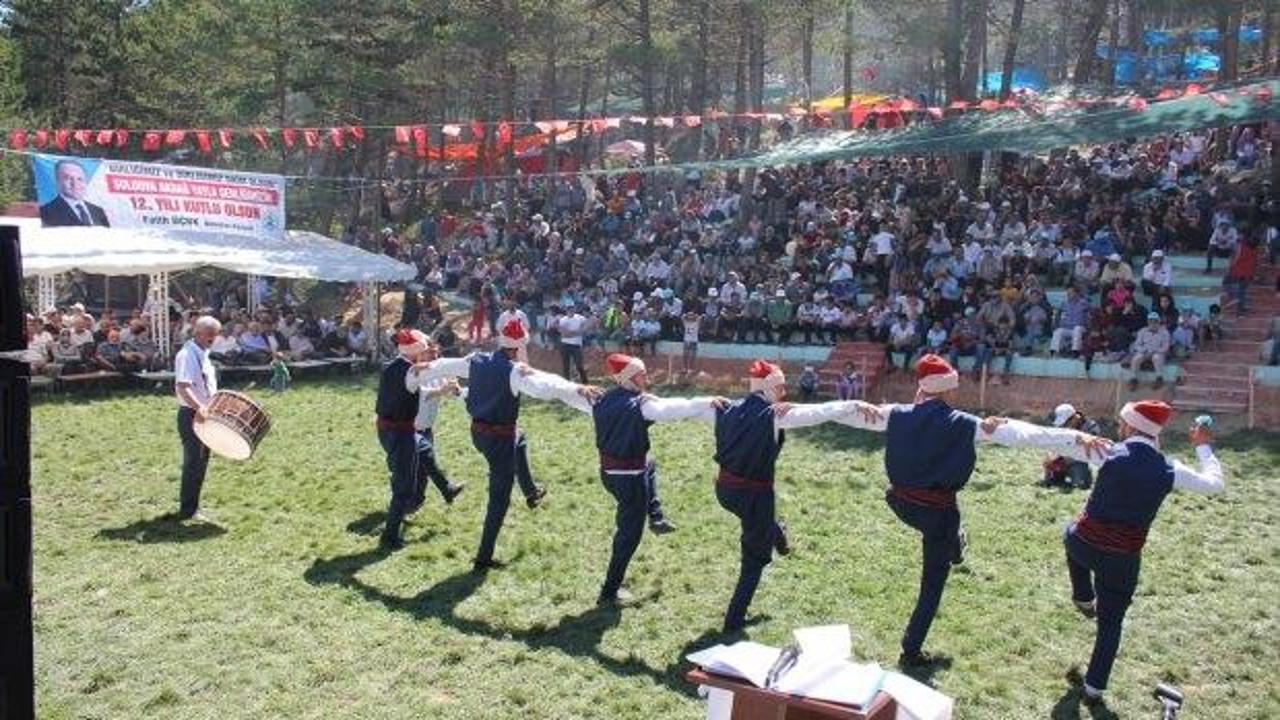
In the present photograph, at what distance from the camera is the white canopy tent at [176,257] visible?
66.2ft

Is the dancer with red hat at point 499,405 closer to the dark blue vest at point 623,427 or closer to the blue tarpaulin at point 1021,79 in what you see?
the dark blue vest at point 623,427

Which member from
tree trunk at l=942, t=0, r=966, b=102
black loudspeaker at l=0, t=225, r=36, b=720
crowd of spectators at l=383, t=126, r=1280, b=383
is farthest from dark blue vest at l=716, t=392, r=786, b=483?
tree trunk at l=942, t=0, r=966, b=102

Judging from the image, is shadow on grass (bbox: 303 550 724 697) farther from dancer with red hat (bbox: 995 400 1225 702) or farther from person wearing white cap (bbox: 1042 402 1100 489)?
person wearing white cap (bbox: 1042 402 1100 489)

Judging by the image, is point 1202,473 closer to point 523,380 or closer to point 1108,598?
point 1108,598

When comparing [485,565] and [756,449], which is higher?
[756,449]

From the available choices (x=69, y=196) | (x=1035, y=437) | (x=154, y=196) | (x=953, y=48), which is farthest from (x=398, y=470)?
(x=953, y=48)

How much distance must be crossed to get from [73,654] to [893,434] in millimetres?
5344

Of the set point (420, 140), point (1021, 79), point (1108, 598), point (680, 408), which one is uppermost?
point (1021, 79)

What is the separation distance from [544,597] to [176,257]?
14.4 meters

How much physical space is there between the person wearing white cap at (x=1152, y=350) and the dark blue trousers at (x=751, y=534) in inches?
471

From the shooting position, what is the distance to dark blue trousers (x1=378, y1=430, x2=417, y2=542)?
998 cm

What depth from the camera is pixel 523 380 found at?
9.21 meters

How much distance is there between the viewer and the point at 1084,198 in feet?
79.0

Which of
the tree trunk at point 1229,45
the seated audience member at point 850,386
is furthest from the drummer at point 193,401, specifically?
the tree trunk at point 1229,45
